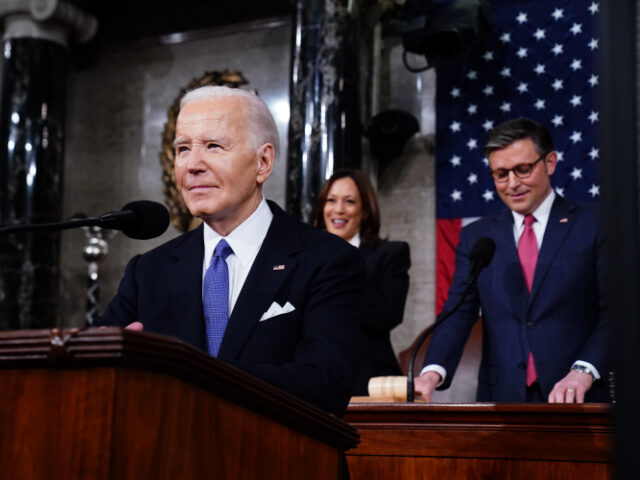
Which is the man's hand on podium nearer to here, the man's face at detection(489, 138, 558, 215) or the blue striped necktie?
the man's face at detection(489, 138, 558, 215)

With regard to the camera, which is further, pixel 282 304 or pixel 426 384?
pixel 426 384

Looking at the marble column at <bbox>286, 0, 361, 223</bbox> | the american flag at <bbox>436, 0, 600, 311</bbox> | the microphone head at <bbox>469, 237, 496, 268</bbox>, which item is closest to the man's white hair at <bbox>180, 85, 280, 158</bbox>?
the microphone head at <bbox>469, 237, 496, 268</bbox>

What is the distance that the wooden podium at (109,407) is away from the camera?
119cm

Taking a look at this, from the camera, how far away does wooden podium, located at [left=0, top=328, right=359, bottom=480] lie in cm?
119

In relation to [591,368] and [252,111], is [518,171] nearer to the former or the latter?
[591,368]

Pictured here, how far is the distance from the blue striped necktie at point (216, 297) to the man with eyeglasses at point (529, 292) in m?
1.22

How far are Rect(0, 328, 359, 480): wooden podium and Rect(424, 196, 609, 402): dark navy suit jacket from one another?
78.4 inches

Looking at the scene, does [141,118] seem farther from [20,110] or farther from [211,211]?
[211,211]

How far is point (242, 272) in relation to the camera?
6.78ft

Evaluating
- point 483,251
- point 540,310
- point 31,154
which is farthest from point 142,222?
point 31,154

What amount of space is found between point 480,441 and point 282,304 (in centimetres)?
82

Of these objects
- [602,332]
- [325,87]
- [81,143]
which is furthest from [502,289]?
[81,143]

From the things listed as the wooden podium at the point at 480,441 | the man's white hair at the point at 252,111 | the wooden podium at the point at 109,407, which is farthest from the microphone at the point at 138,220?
the wooden podium at the point at 480,441

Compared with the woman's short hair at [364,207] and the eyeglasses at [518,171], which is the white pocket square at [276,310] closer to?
the eyeglasses at [518,171]
